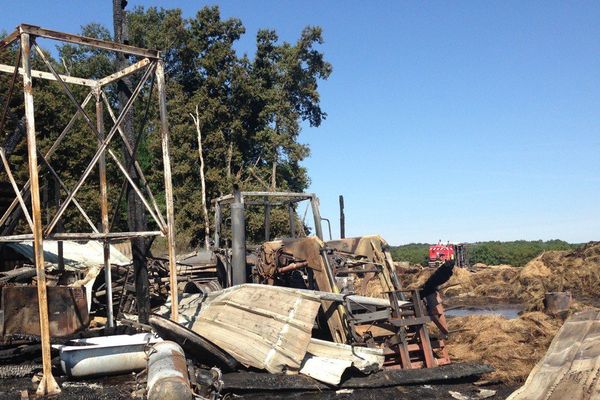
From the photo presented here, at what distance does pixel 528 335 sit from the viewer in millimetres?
10523

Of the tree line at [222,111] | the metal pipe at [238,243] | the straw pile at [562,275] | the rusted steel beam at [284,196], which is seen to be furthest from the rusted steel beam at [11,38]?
the tree line at [222,111]

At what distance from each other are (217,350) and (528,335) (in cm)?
560

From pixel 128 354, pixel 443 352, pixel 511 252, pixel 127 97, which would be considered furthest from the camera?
pixel 511 252

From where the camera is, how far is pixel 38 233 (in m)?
7.98

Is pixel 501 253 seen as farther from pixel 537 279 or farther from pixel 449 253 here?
pixel 537 279

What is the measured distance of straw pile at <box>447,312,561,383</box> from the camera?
895cm

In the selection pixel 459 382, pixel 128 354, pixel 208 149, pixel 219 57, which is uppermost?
pixel 219 57

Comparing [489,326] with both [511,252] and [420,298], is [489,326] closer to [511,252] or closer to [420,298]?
[420,298]

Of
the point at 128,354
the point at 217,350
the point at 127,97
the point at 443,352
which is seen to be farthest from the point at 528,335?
the point at 127,97

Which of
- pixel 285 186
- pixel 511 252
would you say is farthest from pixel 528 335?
pixel 511 252

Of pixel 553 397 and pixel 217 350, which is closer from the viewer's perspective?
pixel 553 397

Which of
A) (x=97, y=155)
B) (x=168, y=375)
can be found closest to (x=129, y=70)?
(x=97, y=155)

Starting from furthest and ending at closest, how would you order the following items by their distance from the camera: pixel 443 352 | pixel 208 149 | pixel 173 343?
pixel 208 149
pixel 443 352
pixel 173 343

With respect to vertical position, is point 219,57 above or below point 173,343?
above
